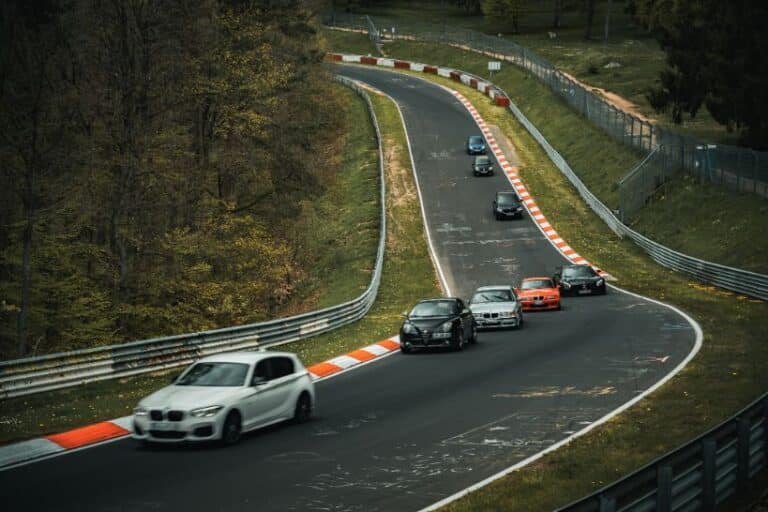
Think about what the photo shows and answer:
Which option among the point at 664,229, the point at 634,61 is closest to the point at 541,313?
the point at 664,229

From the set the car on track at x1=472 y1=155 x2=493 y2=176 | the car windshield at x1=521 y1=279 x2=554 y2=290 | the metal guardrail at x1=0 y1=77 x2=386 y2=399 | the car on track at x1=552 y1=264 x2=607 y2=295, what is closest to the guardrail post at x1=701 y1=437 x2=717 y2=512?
the metal guardrail at x1=0 y1=77 x2=386 y2=399

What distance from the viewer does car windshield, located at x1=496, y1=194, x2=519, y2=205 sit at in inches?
2491

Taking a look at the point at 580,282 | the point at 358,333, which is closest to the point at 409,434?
the point at 358,333

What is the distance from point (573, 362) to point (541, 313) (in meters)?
13.3

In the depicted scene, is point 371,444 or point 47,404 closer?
point 371,444

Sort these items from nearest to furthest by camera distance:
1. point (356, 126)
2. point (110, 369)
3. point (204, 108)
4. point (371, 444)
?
point (371, 444) → point (110, 369) → point (204, 108) → point (356, 126)

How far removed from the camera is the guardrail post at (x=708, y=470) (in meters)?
11.8

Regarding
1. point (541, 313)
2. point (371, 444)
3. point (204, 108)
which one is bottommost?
point (541, 313)

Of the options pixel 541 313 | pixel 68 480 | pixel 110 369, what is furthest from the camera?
pixel 541 313

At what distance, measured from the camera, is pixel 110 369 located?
947 inches

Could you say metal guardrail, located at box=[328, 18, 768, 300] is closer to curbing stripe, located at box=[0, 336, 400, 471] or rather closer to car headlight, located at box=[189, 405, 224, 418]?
curbing stripe, located at box=[0, 336, 400, 471]

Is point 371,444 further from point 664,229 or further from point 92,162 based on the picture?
point 664,229

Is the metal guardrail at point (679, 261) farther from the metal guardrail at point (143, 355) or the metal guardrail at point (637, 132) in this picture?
the metal guardrail at point (143, 355)

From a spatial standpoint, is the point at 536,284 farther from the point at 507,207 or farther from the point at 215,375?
the point at 215,375
